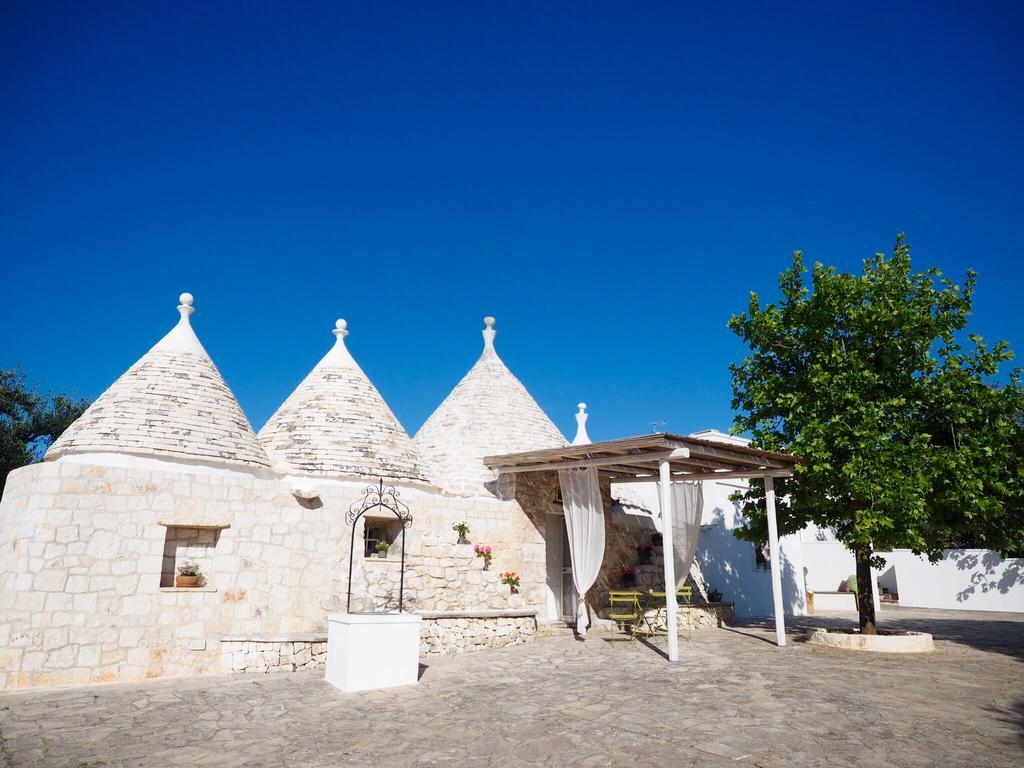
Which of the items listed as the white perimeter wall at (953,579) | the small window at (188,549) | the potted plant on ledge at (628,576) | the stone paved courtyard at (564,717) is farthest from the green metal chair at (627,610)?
the white perimeter wall at (953,579)

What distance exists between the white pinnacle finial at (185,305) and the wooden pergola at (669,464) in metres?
6.16

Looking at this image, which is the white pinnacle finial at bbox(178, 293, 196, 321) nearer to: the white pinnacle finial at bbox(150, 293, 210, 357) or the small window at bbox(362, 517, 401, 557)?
the white pinnacle finial at bbox(150, 293, 210, 357)

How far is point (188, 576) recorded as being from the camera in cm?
963

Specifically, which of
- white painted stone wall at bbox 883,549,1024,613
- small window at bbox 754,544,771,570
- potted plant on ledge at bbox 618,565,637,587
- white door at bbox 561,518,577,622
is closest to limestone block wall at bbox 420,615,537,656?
white door at bbox 561,518,577,622

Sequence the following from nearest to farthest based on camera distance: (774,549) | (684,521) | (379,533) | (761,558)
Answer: (774,549) → (379,533) → (684,521) → (761,558)

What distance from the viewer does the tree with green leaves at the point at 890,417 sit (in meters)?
10.7

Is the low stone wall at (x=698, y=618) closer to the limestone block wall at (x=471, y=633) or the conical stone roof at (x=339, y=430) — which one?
the limestone block wall at (x=471, y=633)

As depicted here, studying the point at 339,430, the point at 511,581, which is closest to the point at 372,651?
the point at 511,581

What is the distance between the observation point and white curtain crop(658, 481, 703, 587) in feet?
45.2

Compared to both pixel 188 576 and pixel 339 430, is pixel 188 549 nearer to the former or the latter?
pixel 188 576

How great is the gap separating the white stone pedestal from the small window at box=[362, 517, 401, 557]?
3566mm

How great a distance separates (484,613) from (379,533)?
2495mm

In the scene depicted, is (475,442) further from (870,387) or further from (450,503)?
(870,387)

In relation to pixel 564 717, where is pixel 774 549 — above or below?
above
